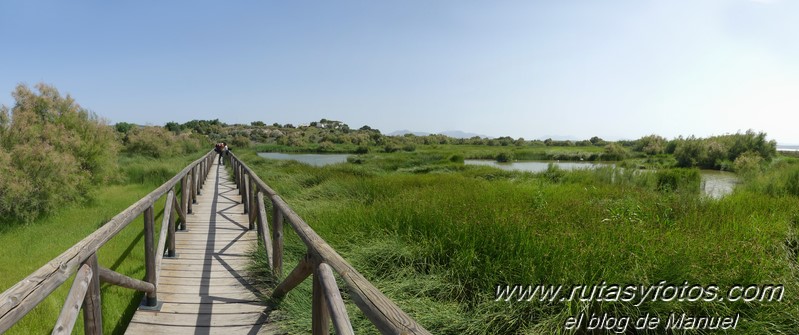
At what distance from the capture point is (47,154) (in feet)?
34.3

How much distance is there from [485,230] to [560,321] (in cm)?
140

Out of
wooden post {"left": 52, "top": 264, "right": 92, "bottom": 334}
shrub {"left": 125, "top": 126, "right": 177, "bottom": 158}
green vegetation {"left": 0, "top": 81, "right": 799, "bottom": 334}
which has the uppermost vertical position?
shrub {"left": 125, "top": 126, "right": 177, "bottom": 158}

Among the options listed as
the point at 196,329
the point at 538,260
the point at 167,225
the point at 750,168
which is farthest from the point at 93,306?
the point at 750,168

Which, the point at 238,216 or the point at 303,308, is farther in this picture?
the point at 238,216

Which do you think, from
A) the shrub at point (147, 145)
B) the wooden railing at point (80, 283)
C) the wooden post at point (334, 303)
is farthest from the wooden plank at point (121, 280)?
the shrub at point (147, 145)

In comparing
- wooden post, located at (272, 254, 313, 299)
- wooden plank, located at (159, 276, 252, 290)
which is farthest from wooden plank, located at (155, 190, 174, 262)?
wooden post, located at (272, 254, 313, 299)

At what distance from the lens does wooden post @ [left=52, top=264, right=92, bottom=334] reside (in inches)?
81.7

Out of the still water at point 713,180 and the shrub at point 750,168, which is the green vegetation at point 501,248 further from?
the shrub at point 750,168

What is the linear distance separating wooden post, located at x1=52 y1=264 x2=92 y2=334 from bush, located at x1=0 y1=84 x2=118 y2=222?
9357 millimetres

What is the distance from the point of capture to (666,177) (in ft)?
43.7

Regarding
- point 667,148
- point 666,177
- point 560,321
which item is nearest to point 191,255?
point 560,321

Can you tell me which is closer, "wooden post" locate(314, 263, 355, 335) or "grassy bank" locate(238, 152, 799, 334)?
"wooden post" locate(314, 263, 355, 335)

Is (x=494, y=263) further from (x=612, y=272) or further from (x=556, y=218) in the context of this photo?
(x=556, y=218)

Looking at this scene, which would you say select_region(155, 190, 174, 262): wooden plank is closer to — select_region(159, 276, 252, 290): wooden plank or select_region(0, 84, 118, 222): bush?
select_region(159, 276, 252, 290): wooden plank
